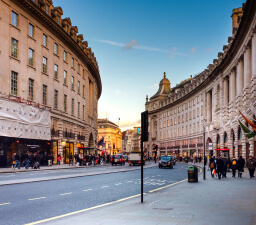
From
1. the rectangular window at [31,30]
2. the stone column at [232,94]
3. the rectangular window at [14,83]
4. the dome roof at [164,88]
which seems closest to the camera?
the rectangular window at [14,83]

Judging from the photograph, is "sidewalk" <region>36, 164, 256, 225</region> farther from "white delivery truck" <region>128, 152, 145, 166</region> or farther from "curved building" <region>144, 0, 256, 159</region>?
"white delivery truck" <region>128, 152, 145, 166</region>

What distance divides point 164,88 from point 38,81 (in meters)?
99.4

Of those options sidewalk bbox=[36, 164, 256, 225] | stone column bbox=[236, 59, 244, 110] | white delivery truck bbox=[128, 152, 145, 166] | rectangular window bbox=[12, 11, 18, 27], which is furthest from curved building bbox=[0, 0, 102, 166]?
sidewalk bbox=[36, 164, 256, 225]

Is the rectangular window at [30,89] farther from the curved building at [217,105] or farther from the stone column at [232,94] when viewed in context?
the stone column at [232,94]

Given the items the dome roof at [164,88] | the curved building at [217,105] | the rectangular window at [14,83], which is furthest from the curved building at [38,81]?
the dome roof at [164,88]

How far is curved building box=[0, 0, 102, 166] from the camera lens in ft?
129

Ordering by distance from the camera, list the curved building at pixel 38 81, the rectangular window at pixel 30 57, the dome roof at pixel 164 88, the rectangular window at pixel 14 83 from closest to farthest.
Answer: the curved building at pixel 38 81
the rectangular window at pixel 14 83
the rectangular window at pixel 30 57
the dome roof at pixel 164 88

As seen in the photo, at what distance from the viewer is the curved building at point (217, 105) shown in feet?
148

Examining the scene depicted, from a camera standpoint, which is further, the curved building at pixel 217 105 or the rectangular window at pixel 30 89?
the curved building at pixel 217 105

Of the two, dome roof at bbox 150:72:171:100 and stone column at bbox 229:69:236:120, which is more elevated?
dome roof at bbox 150:72:171:100

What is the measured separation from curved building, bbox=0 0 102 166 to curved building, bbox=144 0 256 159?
19.9 metres

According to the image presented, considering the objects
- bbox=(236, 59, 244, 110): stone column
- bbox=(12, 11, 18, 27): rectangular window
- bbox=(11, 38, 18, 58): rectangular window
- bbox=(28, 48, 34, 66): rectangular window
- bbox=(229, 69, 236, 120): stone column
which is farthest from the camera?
bbox=(229, 69, 236, 120): stone column

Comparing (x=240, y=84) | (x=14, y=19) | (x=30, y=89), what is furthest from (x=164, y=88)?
(x=14, y=19)

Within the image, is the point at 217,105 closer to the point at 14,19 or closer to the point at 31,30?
the point at 31,30
